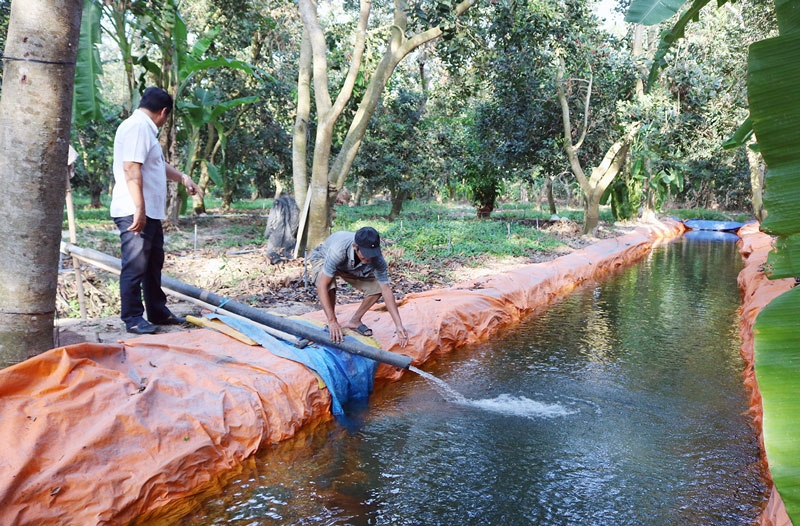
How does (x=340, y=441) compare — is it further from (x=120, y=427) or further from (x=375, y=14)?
(x=375, y=14)

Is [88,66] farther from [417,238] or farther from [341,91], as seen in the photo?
[417,238]

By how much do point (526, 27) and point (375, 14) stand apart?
12915mm

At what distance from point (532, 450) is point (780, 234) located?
2929mm

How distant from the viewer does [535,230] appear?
14.7m

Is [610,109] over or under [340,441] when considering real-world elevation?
over

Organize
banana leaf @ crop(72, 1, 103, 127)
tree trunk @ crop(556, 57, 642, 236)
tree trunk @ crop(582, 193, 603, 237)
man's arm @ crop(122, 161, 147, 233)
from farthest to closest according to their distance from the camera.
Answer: tree trunk @ crop(582, 193, 603, 237) < tree trunk @ crop(556, 57, 642, 236) < banana leaf @ crop(72, 1, 103, 127) < man's arm @ crop(122, 161, 147, 233)

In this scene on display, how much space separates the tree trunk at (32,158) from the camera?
97.7 inches

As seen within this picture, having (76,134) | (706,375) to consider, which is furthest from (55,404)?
(76,134)

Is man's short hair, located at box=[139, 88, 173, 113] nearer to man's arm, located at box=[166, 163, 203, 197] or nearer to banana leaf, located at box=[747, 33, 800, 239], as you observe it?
man's arm, located at box=[166, 163, 203, 197]

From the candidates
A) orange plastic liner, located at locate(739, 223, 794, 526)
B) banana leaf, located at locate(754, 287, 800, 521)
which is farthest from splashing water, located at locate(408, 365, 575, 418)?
banana leaf, located at locate(754, 287, 800, 521)

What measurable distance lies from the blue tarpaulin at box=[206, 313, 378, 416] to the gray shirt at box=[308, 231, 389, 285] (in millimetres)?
611

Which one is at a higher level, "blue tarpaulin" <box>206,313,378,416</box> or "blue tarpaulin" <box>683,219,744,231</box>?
"blue tarpaulin" <box>683,219,744,231</box>

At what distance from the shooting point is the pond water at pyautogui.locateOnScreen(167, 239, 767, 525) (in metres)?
2.96

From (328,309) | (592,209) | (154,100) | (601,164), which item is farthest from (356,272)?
(601,164)
